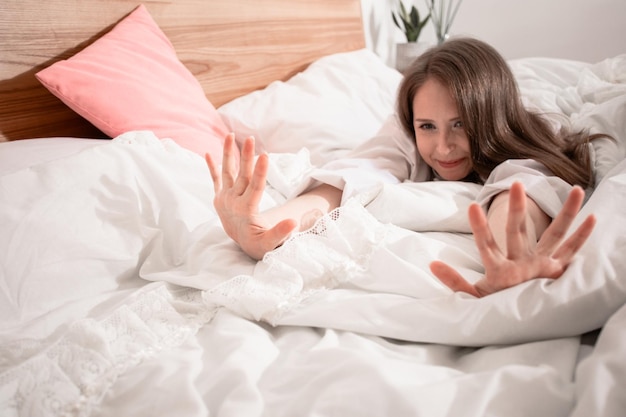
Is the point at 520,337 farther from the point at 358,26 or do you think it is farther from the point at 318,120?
the point at 358,26

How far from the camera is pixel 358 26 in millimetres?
2062

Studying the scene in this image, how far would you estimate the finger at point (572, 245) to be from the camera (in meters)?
0.49

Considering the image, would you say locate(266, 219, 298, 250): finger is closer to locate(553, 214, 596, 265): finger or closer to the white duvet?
the white duvet

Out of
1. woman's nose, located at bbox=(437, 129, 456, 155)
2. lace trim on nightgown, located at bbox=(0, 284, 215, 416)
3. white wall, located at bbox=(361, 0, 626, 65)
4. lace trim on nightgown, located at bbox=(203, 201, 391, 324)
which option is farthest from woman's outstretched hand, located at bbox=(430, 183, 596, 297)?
white wall, located at bbox=(361, 0, 626, 65)

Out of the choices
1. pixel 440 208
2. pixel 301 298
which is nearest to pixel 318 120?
pixel 440 208

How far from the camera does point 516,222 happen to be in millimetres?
487

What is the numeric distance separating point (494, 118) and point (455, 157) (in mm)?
114

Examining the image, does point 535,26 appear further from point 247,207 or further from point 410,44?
point 247,207

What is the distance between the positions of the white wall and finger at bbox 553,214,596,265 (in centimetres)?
217

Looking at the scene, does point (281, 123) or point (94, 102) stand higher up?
point (94, 102)

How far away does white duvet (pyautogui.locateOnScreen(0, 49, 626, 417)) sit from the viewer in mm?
413

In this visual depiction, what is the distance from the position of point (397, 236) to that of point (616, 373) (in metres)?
0.33

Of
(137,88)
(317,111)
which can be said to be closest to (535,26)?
(317,111)

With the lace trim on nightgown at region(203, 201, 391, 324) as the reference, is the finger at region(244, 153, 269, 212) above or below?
above
